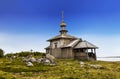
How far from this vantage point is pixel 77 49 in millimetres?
69125

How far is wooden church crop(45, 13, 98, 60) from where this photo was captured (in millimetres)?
66775

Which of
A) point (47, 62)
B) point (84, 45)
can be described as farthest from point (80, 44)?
point (47, 62)

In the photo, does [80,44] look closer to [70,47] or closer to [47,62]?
[70,47]

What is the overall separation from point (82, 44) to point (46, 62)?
2390 cm

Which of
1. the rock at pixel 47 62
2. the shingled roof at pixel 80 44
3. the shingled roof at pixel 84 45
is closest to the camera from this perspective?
the rock at pixel 47 62

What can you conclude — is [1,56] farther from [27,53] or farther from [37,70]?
[37,70]

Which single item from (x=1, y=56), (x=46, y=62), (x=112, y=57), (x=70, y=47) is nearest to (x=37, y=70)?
(x=46, y=62)

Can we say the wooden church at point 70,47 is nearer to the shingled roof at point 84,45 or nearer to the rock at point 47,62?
the shingled roof at point 84,45

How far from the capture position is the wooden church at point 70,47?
66.8 meters

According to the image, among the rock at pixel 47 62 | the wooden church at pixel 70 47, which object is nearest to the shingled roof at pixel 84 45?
the wooden church at pixel 70 47

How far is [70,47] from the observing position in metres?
67.4

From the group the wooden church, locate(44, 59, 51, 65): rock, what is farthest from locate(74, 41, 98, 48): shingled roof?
locate(44, 59, 51, 65): rock

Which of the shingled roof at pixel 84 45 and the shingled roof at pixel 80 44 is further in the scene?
the shingled roof at pixel 80 44

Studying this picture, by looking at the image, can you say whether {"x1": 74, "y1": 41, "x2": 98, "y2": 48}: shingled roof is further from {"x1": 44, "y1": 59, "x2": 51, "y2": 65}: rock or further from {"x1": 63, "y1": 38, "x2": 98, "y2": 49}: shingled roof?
{"x1": 44, "y1": 59, "x2": 51, "y2": 65}: rock
